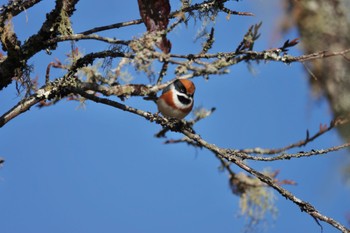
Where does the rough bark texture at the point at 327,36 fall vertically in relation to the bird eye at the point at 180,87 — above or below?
above

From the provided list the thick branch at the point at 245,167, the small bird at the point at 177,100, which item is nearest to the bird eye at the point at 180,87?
the small bird at the point at 177,100

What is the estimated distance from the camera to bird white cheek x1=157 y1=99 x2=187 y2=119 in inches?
162

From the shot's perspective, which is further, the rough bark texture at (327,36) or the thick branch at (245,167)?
the rough bark texture at (327,36)

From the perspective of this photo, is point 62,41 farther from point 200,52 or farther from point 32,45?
point 200,52

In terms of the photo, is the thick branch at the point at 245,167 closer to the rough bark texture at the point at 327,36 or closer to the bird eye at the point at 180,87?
the bird eye at the point at 180,87

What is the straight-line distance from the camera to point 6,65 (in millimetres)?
2877

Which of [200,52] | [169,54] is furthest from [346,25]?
[169,54]

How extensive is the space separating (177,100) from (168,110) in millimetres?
116

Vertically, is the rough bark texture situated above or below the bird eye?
above

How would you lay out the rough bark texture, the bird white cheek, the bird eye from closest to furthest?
the bird white cheek → the bird eye → the rough bark texture

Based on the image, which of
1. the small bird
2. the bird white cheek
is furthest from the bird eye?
the bird white cheek

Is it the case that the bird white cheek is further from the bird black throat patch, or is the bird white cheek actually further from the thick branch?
the thick branch

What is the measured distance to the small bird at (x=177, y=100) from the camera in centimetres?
413

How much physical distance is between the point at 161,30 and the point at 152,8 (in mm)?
115
